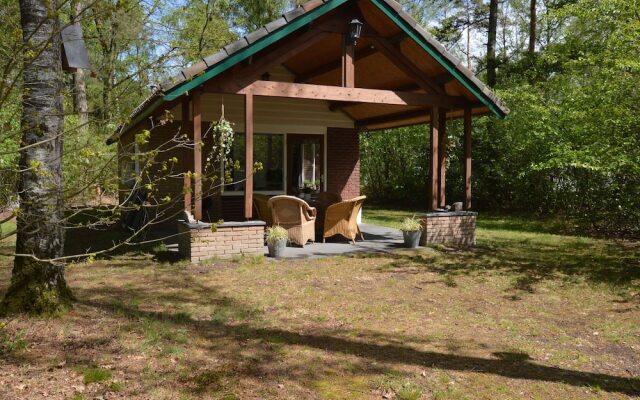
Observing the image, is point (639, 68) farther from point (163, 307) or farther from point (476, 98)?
point (163, 307)

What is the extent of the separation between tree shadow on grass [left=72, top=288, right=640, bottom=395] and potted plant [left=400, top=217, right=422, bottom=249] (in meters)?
5.08

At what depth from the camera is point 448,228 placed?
10.5 meters

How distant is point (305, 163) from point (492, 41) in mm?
10425

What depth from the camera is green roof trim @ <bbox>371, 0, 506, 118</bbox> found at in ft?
29.6

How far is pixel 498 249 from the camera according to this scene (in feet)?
34.6

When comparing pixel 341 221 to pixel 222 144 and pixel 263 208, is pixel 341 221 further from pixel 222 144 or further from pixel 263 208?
pixel 222 144

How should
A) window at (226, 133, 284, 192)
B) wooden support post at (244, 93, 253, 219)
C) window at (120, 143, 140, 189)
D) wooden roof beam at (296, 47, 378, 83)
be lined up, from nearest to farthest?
window at (120, 143, 140, 189) → wooden support post at (244, 93, 253, 219) → wooden roof beam at (296, 47, 378, 83) → window at (226, 133, 284, 192)

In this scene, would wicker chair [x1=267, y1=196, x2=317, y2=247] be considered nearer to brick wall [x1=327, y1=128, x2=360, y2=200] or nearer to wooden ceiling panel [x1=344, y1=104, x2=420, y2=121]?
wooden ceiling panel [x1=344, y1=104, x2=420, y2=121]

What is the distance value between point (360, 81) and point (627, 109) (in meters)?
5.75

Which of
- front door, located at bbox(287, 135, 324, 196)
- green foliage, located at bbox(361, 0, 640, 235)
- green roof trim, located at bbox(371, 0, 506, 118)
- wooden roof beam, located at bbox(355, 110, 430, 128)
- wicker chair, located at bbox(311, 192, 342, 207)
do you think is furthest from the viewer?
front door, located at bbox(287, 135, 324, 196)

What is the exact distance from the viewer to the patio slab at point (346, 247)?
9245 millimetres

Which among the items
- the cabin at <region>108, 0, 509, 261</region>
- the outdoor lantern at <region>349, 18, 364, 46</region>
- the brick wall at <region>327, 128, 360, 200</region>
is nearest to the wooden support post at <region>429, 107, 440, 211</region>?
the cabin at <region>108, 0, 509, 261</region>

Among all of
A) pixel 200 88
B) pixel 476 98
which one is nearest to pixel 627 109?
pixel 476 98

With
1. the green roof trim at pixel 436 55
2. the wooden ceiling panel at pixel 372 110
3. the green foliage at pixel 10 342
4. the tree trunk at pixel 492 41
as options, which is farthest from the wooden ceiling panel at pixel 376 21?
the tree trunk at pixel 492 41
